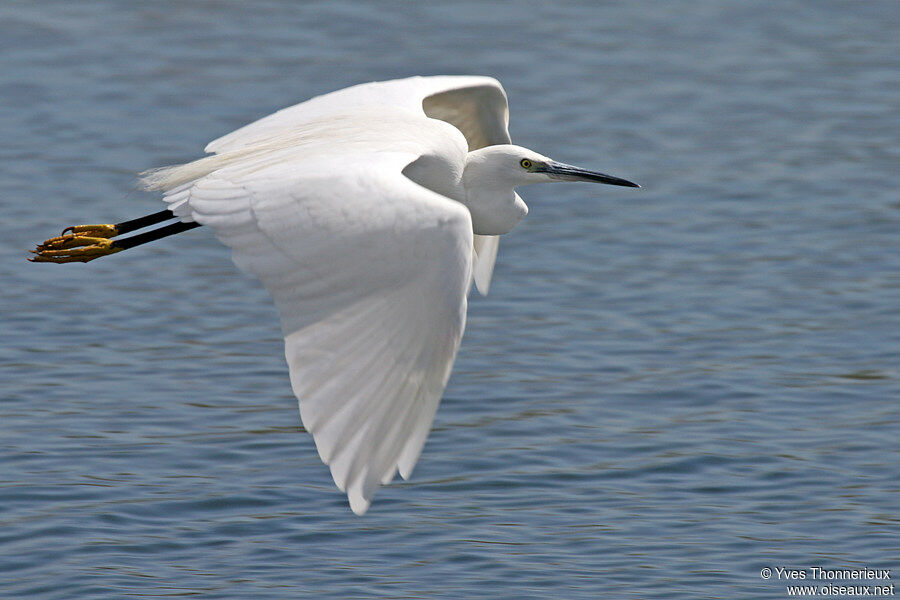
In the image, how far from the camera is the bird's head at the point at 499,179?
23.1 feet

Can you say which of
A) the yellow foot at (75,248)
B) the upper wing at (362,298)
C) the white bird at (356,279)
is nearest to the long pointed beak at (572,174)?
the white bird at (356,279)

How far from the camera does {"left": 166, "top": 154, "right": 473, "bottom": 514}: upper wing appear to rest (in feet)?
18.1

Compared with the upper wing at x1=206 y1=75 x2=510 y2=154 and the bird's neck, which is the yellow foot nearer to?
the upper wing at x1=206 y1=75 x2=510 y2=154

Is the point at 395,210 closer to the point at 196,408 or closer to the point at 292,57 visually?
the point at 196,408

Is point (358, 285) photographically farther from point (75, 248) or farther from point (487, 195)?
point (75, 248)

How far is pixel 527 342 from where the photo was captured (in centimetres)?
977

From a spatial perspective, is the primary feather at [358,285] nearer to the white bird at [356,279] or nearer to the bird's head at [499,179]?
the white bird at [356,279]

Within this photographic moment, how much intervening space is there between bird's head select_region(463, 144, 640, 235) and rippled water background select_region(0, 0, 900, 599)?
1.35 metres

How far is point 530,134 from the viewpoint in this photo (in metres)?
13.1

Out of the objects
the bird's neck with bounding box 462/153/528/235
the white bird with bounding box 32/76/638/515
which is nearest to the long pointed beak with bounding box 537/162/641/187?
the bird's neck with bounding box 462/153/528/235

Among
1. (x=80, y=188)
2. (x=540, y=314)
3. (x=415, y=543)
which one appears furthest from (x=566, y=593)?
(x=80, y=188)

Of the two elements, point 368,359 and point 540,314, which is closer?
point 368,359

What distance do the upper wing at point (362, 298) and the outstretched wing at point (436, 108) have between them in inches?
56.4

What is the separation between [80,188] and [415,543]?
5.34m
